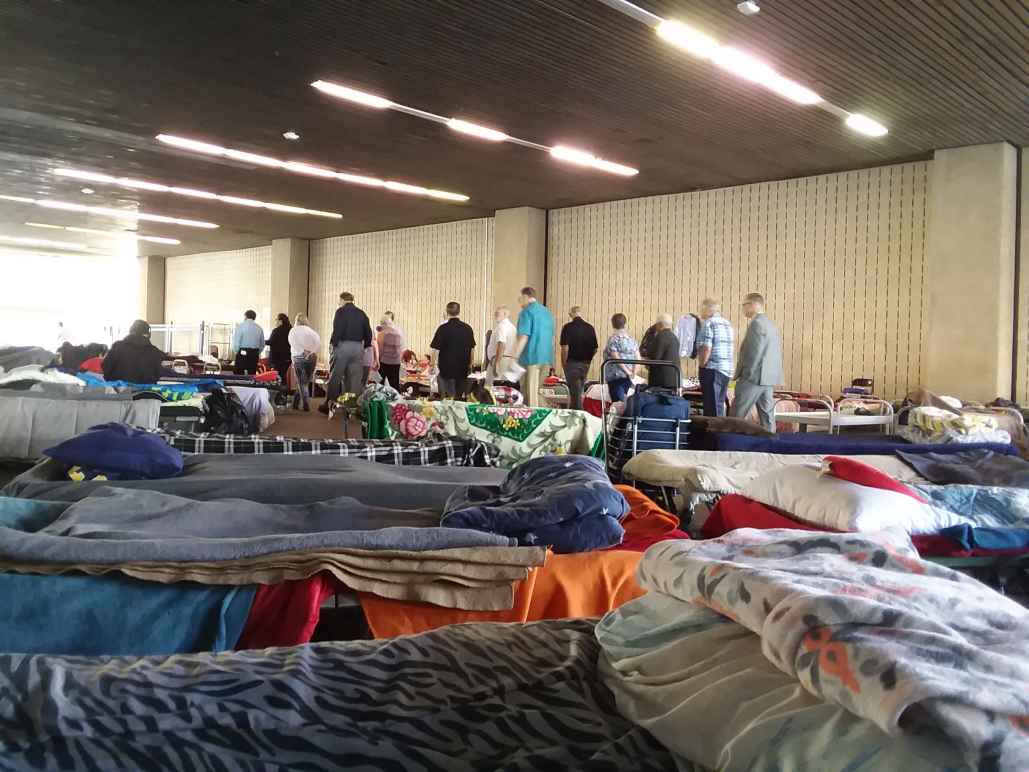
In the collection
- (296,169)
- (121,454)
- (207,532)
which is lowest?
(207,532)

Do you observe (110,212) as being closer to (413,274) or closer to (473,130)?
(413,274)

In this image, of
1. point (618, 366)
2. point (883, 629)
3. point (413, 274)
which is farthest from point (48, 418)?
point (413, 274)

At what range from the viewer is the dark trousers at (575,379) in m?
9.22

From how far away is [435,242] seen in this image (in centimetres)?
1553

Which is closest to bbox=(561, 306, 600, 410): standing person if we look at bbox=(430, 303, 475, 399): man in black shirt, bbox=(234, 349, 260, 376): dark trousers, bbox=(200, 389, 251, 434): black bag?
bbox=(430, 303, 475, 399): man in black shirt

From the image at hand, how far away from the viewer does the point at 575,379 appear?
9.44 metres

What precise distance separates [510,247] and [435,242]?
256 cm

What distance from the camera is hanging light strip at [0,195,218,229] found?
13.9 meters

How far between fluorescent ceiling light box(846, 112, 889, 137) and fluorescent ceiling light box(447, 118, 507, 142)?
3470 millimetres

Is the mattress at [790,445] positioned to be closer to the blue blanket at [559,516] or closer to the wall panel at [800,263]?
the blue blanket at [559,516]

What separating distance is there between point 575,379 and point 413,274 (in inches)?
295

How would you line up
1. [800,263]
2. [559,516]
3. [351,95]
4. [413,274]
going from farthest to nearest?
[413,274], [800,263], [351,95], [559,516]

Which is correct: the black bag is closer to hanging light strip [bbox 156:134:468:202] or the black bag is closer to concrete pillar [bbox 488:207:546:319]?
hanging light strip [bbox 156:134:468:202]

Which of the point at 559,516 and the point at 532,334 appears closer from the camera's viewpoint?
the point at 559,516
